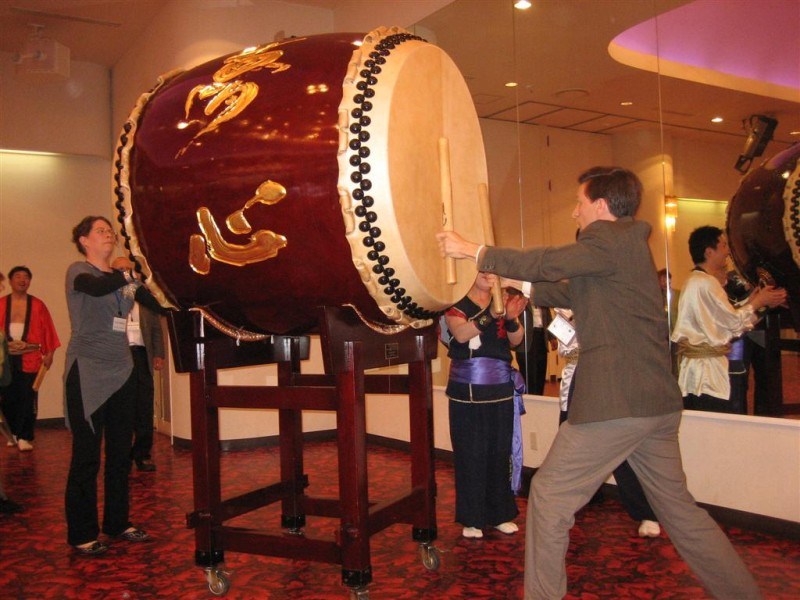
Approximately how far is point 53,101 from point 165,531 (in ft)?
16.7

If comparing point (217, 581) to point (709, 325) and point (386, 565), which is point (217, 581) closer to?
point (386, 565)

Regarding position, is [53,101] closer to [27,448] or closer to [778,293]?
[27,448]

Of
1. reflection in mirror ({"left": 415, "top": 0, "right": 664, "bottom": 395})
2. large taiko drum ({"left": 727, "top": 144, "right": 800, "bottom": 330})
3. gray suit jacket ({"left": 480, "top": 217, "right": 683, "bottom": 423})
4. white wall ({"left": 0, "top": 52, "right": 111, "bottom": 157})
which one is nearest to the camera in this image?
gray suit jacket ({"left": 480, "top": 217, "right": 683, "bottom": 423})

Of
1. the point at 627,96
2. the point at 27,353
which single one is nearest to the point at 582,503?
the point at 627,96

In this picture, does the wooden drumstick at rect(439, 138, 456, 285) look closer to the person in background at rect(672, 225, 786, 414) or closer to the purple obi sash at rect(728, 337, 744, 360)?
the person in background at rect(672, 225, 786, 414)

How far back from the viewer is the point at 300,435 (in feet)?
9.85

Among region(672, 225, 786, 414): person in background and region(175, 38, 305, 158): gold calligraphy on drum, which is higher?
region(175, 38, 305, 158): gold calligraphy on drum

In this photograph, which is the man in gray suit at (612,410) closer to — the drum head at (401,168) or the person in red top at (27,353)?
the drum head at (401,168)

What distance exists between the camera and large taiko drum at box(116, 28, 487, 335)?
6.59ft

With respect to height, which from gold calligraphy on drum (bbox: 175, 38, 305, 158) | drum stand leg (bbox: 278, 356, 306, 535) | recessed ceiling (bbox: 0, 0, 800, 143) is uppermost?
recessed ceiling (bbox: 0, 0, 800, 143)

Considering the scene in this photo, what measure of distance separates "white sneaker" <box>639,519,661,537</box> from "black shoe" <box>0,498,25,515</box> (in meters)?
2.84

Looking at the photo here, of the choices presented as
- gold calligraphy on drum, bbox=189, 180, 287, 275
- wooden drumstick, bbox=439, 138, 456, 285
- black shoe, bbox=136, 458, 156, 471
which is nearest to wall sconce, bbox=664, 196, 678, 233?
wooden drumstick, bbox=439, 138, 456, 285

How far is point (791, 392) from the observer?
297 centimetres

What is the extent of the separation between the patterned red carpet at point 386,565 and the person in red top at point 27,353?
211 cm
